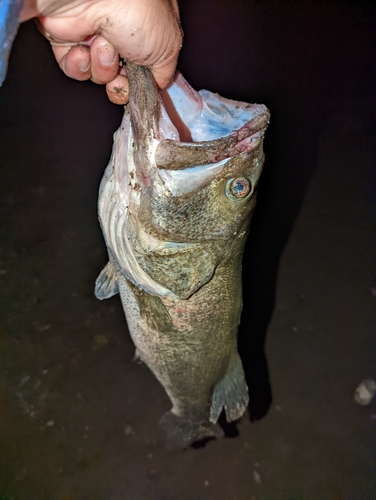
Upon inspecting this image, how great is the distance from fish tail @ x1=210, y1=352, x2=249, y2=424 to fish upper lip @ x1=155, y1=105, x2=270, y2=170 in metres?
1.10

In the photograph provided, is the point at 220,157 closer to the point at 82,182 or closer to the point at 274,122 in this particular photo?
the point at 82,182

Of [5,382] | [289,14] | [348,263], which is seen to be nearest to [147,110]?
[5,382]

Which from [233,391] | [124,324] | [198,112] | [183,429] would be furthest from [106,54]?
[124,324]

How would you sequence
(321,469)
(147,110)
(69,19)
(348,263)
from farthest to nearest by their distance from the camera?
(348,263) < (321,469) < (147,110) < (69,19)

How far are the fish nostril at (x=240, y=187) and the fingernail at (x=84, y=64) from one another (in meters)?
0.54

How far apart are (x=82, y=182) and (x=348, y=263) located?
2.31 metres

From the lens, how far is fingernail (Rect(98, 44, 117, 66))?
40.0 inches

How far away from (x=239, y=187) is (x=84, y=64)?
58 centimetres

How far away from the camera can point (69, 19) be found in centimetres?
86

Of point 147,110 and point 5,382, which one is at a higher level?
point 147,110

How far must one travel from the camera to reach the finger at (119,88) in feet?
3.91

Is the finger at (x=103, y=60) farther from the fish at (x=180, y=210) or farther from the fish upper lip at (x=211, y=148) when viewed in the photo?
the fish upper lip at (x=211, y=148)

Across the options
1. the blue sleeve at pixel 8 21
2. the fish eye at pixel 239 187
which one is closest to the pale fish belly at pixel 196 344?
the fish eye at pixel 239 187

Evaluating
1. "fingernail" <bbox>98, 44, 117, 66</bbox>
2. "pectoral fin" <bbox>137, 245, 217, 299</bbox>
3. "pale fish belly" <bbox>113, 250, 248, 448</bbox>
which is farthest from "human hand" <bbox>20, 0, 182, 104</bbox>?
"pale fish belly" <bbox>113, 250, 248, 448</bbox>
